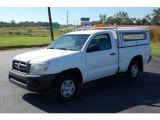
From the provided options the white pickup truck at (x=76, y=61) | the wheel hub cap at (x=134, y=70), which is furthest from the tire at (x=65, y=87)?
the wheel hub cap at (x=134, y=70)

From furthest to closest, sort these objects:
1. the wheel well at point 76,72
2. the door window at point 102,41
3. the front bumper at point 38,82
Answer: the door window at point 102,41 < the wheel well at point 76,72 < the front bumper at point 38,82

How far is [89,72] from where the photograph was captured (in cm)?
745

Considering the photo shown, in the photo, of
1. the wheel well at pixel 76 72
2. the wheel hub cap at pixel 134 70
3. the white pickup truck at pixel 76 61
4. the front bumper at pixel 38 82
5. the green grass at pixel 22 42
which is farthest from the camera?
the green grass at pixel 22 42

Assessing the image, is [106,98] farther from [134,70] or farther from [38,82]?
[134,70]

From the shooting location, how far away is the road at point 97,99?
6309 mm

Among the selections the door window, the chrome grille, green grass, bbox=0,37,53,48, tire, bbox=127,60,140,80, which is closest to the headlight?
the chrome grille

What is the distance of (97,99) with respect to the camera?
712 cm

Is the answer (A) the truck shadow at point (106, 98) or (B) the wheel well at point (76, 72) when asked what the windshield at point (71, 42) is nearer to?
(B) the wheel well at point (76, 72)

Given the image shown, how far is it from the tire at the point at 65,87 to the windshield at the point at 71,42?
0.90 m

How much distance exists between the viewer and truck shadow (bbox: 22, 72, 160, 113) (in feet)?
21.0

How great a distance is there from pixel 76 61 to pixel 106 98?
48.8 inches
